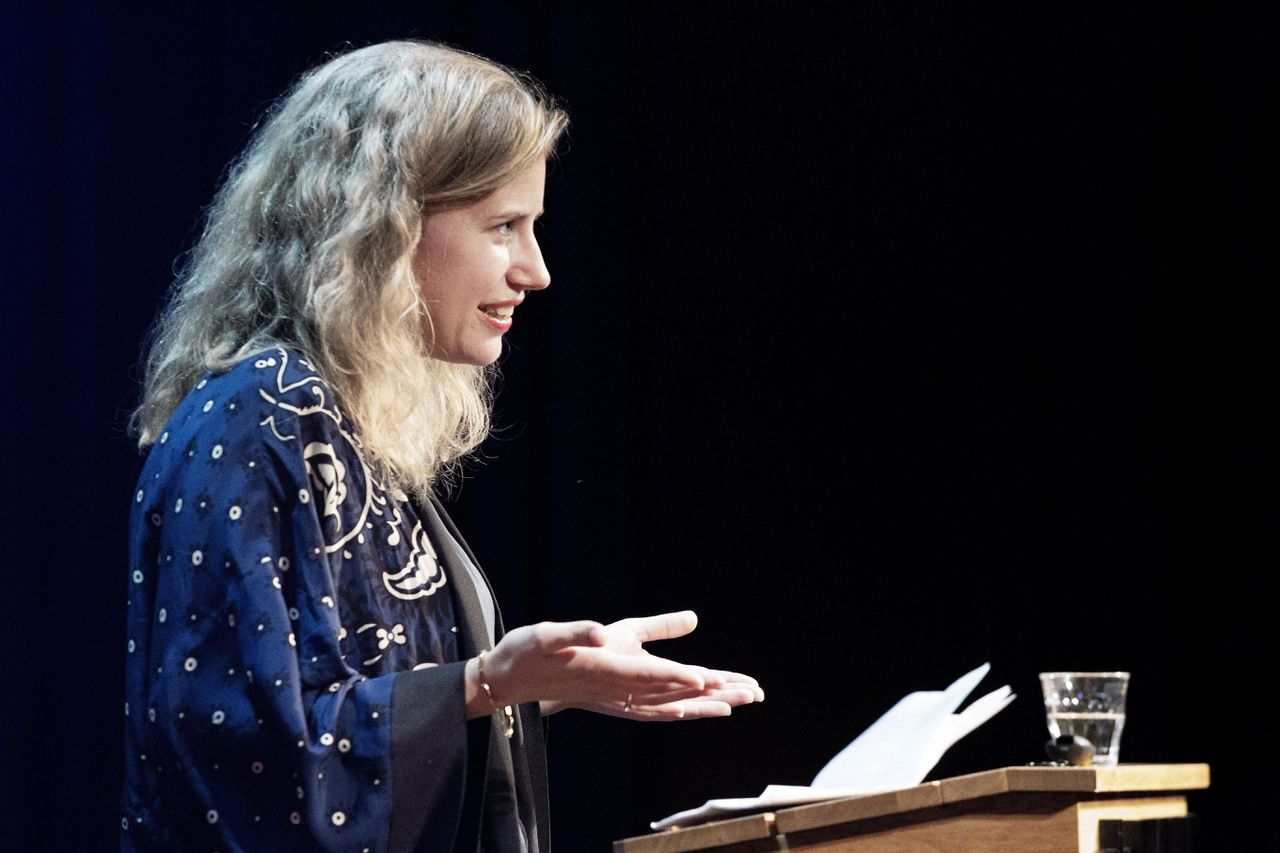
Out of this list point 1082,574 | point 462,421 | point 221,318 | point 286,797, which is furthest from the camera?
point 1082,574

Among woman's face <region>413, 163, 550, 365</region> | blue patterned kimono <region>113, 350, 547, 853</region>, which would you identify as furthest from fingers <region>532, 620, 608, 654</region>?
woman's face <region>413, 163, 550, 365</region>

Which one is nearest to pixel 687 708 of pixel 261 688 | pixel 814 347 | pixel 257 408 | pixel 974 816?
pixel 974 816

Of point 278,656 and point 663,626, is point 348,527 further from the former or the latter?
point 663,626

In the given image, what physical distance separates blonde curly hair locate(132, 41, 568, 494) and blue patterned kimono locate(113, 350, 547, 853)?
0.24ft

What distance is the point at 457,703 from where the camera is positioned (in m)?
1.31

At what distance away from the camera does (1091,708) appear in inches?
59.7

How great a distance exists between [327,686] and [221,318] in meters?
0.49

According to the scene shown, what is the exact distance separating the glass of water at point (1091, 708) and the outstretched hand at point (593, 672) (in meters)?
0.40

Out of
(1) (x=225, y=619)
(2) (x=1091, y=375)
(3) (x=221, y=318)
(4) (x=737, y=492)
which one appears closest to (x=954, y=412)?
(2) (x=1091, y=375)

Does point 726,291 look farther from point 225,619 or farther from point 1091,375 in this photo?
point 225,619

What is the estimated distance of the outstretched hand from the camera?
1.24m

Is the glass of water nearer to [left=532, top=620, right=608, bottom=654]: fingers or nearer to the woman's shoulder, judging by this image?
[left=532, top=620, right=608, bottom=654]: fingers

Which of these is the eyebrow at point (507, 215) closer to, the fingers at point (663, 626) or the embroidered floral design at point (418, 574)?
the embroidered floral design at point (418, 574)

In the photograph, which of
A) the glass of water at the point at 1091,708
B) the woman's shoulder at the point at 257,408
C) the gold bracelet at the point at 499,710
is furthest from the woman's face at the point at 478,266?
the glass of water at the point at 1091,708
